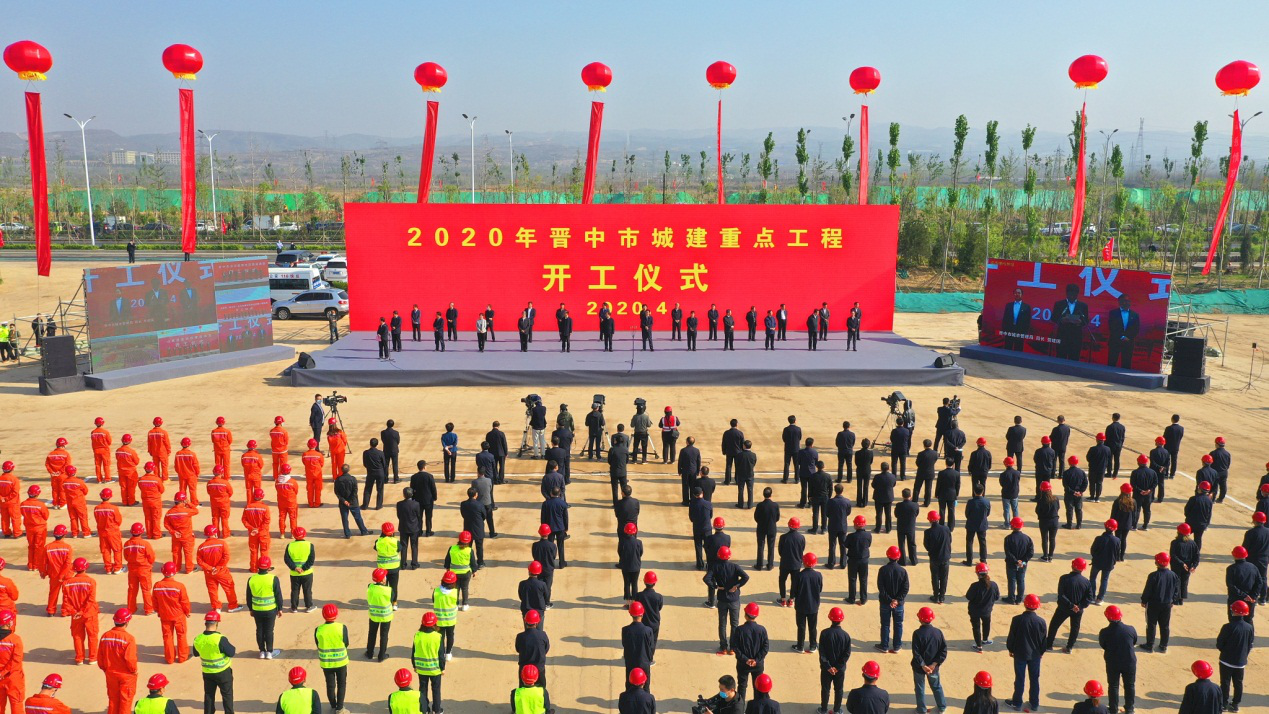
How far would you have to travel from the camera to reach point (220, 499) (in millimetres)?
12117

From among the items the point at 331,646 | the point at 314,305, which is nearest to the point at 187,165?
the point at 314,305

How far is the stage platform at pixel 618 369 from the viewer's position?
22.6m

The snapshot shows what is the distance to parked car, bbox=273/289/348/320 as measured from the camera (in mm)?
33562

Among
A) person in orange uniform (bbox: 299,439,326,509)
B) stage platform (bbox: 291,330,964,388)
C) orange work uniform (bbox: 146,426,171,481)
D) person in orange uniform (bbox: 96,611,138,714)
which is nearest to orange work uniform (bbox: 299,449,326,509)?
person in orange uniform (bbox: 299,439,326,509)

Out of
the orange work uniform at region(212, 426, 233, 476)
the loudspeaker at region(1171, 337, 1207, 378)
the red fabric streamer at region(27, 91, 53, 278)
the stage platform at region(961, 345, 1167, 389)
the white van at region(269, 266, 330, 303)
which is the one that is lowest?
the orange work uniform at region(212, 426, 233, 476)

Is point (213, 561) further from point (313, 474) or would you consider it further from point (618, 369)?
point (618, 369)

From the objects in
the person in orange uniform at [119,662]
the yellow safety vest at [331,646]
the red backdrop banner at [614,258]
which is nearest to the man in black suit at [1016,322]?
the red backdrop banner at [614,258]

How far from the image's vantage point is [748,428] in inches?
745

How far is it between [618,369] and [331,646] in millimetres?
15061

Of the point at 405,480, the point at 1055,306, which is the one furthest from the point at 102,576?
the point at 1055,306

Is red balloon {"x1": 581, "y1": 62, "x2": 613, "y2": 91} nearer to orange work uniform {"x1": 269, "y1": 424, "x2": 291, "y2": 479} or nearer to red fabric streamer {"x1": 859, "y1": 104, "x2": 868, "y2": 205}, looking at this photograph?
red fabric streamer {"x1": 859, "y1": 104, "x2": 868, "y2": 205}

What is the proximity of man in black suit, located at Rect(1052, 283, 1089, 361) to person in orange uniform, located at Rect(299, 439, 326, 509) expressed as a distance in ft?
64.6

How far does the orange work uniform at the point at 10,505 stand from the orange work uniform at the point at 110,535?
1.89 metres

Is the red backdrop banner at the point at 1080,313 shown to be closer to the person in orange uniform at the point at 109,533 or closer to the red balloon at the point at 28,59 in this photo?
the person in orange uniform at the point at 109,533
